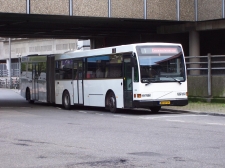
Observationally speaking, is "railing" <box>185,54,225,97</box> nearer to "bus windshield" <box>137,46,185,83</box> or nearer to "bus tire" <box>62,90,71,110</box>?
"bus windshield" <box>137,46,185,83</box>

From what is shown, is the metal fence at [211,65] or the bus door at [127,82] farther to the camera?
the metal fence at [211,65]

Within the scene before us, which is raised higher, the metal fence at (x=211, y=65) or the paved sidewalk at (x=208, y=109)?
the metal fence at (x=211, y=65)

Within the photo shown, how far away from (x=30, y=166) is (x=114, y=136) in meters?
4.71

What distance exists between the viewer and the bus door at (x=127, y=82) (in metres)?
23.1

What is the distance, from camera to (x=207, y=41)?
3878 cm

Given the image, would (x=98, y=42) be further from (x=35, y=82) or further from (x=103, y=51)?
(x=103, y=51)

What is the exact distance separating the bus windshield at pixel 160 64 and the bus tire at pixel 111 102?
2195mm

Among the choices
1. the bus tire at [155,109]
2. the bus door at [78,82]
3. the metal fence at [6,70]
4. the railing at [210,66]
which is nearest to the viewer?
the bus tire at [155,109]

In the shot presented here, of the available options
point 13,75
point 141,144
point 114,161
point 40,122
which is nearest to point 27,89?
point 40,122

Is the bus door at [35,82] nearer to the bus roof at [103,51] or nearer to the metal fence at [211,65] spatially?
the bus roof at [103,51]

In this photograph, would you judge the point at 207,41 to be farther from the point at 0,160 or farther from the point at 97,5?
the point at 0,160

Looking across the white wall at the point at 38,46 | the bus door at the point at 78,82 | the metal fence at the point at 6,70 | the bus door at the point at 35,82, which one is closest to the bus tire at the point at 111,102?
the bus door at the point at 78,82

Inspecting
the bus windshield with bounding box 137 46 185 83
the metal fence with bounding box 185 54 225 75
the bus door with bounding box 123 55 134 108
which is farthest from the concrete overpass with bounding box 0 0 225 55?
the bus windshield with bounding box 137 46 185 83

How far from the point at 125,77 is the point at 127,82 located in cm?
24
